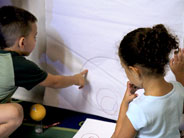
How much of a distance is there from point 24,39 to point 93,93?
1.30ft

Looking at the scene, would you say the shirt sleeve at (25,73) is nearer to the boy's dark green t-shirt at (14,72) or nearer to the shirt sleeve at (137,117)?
the boy's dark green t-shirt at (14,72)

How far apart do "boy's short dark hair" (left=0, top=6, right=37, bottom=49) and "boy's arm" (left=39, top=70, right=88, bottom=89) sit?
0.21 metres

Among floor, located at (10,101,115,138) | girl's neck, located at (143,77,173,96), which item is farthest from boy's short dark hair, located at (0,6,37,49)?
girl's neck, located at (143,77,173,96)

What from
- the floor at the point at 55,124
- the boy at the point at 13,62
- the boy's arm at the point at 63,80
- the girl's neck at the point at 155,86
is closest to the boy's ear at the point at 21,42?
the boy at the point at 13,62

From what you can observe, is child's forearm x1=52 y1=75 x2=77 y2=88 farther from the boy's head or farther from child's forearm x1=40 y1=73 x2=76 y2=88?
the boy's head

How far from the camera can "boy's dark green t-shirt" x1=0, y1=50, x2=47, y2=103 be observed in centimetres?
92

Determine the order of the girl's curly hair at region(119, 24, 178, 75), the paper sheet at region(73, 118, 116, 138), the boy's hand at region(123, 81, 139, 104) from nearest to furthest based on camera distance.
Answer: the girl's curly hair at region(119, 24, 178, 75), the boy's hand at region(123, 81, 139, 104), the paper sheet at region(73, 118, 116, 138)

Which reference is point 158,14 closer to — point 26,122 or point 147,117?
point 147,117

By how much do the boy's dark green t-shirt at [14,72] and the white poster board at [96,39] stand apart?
0.24m

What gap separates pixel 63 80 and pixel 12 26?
0.31 metres

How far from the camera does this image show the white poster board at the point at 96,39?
0.93 meters

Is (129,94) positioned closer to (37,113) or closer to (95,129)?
(95,129)

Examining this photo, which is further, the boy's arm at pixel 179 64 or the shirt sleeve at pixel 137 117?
the boy's arm at pixel 179 64

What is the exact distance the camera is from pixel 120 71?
105 centimetres
